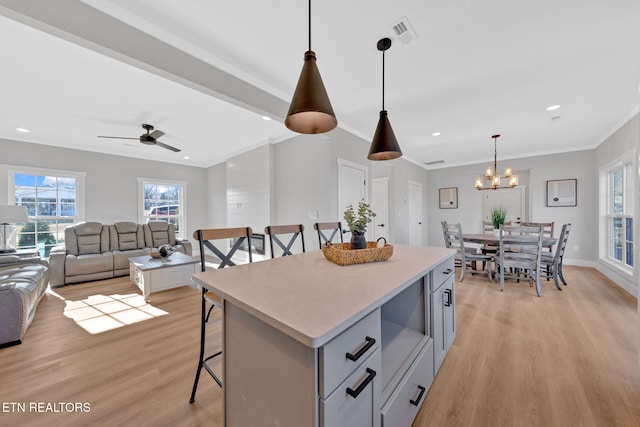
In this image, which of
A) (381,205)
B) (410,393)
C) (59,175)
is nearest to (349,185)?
(381,205)

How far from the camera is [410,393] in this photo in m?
1.24

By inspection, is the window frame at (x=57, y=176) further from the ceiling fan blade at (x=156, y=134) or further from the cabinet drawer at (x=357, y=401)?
the cabinet drawer at (x=357, y=401)

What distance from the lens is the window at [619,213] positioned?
369cm

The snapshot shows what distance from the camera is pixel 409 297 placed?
5.11ft

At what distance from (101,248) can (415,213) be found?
690 cm

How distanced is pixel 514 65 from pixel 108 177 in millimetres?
7230

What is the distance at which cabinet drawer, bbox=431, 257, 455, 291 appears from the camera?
1570 millimetres

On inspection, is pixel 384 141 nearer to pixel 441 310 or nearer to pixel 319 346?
pixel 441 310

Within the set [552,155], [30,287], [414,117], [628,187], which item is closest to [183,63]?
[30,287]

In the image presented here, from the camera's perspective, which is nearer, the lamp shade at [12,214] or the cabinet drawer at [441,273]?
the cabinet drawer at [441,273]

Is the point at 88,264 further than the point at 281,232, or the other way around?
the point at 88,264

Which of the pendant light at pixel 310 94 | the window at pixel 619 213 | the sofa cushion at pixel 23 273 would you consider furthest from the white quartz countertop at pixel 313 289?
the window at pixel 619 213

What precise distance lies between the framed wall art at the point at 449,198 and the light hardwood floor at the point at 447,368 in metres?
3.82

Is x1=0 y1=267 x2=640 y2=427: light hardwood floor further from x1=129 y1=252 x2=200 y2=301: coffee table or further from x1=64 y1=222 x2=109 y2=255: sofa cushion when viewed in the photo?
x1=64 y1=222 x2=109 y2=255: sofa cushion
